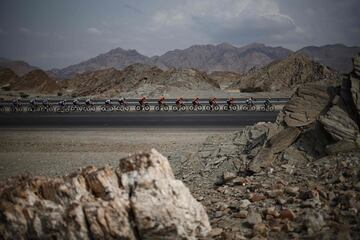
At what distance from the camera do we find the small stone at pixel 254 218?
6.76 meters

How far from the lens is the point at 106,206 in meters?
5.81

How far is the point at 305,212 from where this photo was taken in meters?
6.79

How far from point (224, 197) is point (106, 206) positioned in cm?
364

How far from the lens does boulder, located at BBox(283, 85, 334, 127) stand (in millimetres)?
10805

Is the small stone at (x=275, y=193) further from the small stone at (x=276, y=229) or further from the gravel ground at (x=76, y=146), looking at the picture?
the gravel ground at (x=76, y=146)

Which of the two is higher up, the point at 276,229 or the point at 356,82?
the point at 356,82

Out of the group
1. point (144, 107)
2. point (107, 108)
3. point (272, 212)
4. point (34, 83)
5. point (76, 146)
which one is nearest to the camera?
point (272, 212)

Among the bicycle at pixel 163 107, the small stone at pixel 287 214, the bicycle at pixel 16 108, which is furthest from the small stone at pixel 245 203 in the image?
the bicycle at pixel 16 108

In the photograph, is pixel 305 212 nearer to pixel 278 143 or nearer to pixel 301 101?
pixel 278 143

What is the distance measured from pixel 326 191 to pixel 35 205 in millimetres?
5554

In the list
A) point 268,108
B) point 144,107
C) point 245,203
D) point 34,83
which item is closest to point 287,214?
point 245,203

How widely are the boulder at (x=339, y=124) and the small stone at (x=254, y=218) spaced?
3545mm

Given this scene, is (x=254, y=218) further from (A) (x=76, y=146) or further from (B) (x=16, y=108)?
(B) (x=16, y=108)

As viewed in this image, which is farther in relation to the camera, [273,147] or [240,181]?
[273,147]
